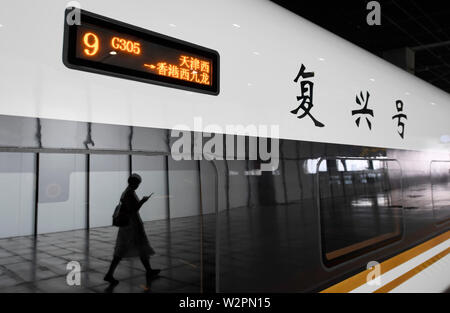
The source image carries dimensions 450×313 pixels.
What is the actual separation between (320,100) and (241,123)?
30.0 inches

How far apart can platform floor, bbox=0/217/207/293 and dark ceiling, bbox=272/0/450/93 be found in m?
6.43

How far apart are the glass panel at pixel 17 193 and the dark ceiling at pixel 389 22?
6582 mm

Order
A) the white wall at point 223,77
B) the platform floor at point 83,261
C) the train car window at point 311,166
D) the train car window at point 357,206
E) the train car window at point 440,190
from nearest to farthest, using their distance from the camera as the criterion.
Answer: the white wall at point 223,77 → the platform floor at point 83,261 → the train car window at point 311,166 → the train car window at point 357,206 → the train car window at point 440,190

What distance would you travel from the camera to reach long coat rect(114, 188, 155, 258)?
1.36 meters

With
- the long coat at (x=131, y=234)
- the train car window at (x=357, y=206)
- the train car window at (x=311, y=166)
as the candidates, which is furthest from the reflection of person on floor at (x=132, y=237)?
the train car window at (x=357, y=206)

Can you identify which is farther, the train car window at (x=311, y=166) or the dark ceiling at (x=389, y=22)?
the dark ceiling at (x=389, y=22)

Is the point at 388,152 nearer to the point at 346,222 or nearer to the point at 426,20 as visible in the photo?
the point at 346,222

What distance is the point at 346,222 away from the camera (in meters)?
2.35

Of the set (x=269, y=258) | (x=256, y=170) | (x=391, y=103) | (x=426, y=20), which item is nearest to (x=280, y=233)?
(x=269, y=258)

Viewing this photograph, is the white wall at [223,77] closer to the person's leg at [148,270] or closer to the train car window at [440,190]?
the person's leg at [148,270]

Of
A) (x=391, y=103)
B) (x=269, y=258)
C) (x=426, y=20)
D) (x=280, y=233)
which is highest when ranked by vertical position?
(x=426, y=20)

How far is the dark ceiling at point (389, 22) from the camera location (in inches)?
284

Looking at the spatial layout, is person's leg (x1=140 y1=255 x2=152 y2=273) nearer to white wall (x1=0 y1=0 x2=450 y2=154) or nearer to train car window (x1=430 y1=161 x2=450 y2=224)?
white wall (x1=0 y1=0 x2=450 y2=154)

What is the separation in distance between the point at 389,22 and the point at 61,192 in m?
9.00
